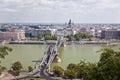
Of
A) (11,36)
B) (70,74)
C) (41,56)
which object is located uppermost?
(70,74)

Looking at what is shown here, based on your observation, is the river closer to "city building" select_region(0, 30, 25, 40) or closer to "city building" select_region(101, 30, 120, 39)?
"city building" select_region(0, 30, 25, 40)

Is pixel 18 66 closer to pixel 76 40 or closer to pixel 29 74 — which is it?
pixel 29 74

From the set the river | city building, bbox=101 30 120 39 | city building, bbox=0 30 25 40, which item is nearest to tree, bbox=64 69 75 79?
the river

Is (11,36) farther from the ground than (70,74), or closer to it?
closer to it

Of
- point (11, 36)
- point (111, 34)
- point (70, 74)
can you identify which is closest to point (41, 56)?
point (70, 74)

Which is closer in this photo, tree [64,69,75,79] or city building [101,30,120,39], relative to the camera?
tree [64,69,75,79]

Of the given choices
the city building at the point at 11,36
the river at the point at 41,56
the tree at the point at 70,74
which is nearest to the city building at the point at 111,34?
the city building at the point at 11,36

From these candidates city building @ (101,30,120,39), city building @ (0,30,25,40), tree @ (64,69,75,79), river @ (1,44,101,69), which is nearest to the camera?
tree @ (64,69,75,79)

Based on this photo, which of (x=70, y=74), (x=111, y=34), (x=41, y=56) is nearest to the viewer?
(x=70, y=74)

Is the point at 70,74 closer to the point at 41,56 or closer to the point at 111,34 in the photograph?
the point at 41,56

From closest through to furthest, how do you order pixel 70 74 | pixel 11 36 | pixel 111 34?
1. pixel 70 74
2. pixel 11 36
3. pixel 111 34

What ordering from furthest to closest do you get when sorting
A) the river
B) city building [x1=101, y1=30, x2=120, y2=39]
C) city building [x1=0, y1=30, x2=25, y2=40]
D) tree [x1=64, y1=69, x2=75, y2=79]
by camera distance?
city building [x1=101, y1=30, x2=120, y2=39] → city building [x1=0, y1=30, x2=25, y2=40] → the river → tree [x1=64, y1=69, x2=75, y2=79]
